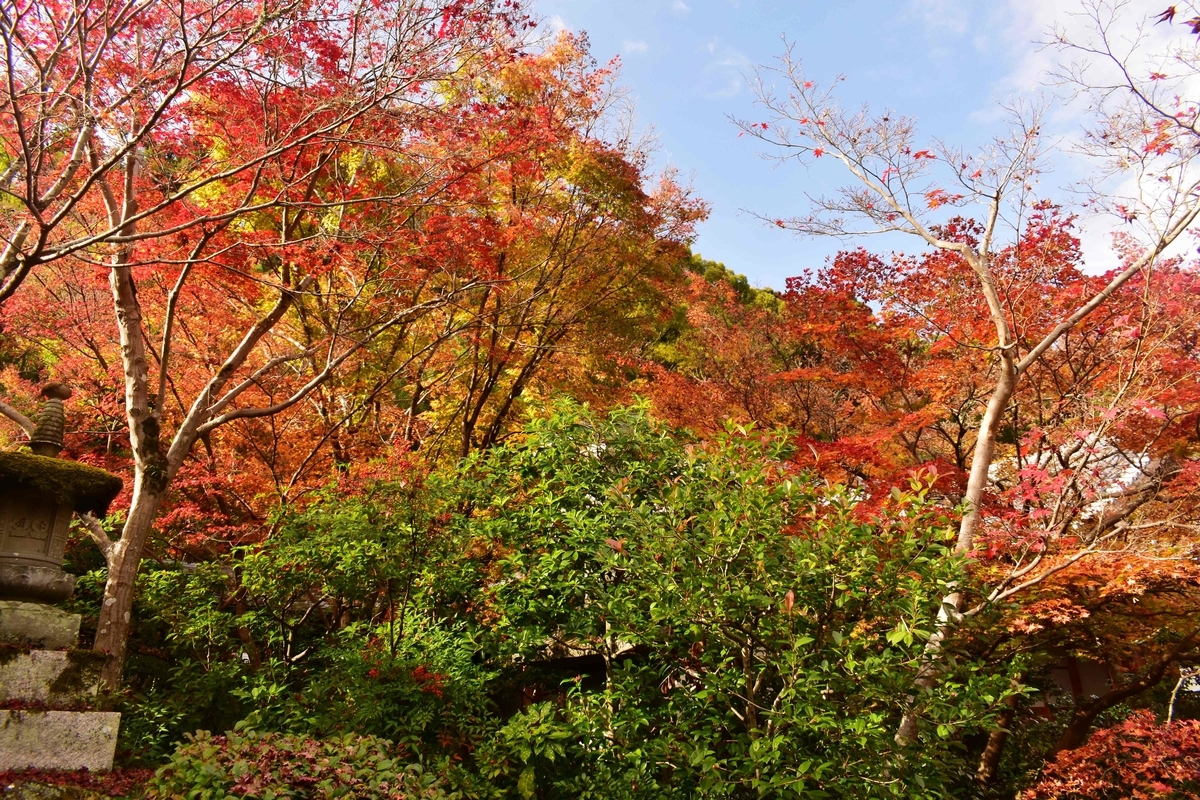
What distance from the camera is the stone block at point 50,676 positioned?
5.26 metres

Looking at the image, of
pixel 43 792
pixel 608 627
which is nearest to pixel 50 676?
pixel 43 792

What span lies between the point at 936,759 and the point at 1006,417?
7.68 metres

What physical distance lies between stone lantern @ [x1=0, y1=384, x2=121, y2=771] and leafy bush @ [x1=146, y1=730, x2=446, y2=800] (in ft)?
4.77

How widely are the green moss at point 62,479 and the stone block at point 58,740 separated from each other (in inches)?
64.8

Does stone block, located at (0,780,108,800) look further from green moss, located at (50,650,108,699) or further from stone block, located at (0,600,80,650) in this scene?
stone block, located at (0,600,80,650)

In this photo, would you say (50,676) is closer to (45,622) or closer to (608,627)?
(45,622)

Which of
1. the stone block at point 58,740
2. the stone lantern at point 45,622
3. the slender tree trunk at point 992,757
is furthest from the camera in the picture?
the slender tree trunk at point 992,757

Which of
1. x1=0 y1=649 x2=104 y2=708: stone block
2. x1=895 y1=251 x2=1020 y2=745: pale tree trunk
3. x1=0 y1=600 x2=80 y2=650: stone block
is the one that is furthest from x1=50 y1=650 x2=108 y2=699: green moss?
x1=895 y1=251 x2=1020 y2=745: pale tree trunk

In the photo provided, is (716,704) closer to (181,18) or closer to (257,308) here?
(181,18)

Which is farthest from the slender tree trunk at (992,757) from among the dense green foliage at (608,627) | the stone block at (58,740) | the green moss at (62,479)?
the green moss at (62,479)

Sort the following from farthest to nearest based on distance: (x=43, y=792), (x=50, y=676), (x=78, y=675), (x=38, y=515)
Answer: (x=38, y=515)
(x=78, y=675)
(x=50, y=676)
(x=43, y=792)

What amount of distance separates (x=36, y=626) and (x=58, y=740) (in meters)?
0.92

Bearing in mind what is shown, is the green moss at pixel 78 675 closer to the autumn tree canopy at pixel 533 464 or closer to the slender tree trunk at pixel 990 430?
the autumn tree canopy at pixel 533 464

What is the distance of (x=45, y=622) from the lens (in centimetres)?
569
